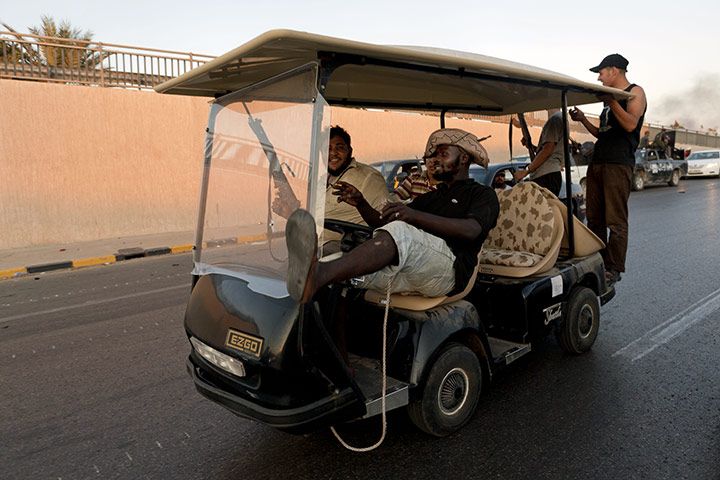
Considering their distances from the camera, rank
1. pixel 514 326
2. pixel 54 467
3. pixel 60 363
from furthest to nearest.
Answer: pixel 60 363 < pixel 514 326 < pixel 54 467

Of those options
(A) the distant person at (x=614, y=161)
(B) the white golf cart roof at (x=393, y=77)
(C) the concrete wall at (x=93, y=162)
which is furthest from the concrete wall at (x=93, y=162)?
(A) the distant person at (x=614, y=161)

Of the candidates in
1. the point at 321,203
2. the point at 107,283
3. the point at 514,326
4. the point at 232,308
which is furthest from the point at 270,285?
the point at 107,283

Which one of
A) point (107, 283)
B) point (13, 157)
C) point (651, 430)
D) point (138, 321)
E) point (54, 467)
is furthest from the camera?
point (13, 157)

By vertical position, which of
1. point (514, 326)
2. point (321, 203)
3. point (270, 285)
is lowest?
point (514, 326)

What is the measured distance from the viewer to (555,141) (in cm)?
491

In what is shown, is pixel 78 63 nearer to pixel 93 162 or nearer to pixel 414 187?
pixel 93 162

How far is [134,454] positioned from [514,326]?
92.8 inches

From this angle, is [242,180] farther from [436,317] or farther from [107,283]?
[107,283]

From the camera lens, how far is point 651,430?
112 inches

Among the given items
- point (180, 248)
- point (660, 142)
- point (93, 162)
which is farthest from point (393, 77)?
point (660, 142)

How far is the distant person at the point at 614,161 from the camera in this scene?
4.27 meters

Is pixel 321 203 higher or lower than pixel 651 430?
higher

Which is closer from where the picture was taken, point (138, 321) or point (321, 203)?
point (321, 203)

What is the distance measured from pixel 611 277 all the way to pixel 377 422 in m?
2.58
